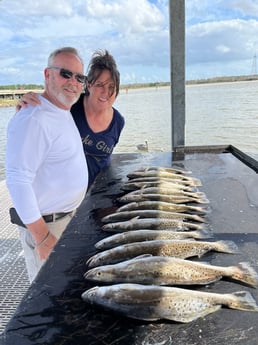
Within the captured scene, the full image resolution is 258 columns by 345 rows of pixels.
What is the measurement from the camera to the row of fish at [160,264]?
1658 mm

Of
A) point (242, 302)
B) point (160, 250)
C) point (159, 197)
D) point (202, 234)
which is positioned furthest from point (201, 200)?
point (242, 302)

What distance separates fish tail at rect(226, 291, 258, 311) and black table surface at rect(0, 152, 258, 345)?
3 cm

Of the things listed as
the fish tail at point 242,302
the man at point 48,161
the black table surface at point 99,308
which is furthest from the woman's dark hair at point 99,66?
the fish tail at point 242,302

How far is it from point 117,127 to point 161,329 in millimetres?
3063

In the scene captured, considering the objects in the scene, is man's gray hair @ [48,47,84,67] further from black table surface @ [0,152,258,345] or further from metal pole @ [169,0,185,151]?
metal pole @ [169,0,185,151]

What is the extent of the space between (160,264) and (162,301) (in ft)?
0.92

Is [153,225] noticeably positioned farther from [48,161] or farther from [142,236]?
[48,161]

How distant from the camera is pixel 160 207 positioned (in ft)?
9.97

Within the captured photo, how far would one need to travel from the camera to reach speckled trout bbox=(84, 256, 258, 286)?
1854 millimetres

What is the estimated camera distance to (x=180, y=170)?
426 centimetres

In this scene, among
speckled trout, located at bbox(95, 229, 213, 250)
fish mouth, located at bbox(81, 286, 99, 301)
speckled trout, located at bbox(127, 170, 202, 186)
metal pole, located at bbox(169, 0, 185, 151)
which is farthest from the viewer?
metal pole, located at bbox(169, 0, 185, 151)

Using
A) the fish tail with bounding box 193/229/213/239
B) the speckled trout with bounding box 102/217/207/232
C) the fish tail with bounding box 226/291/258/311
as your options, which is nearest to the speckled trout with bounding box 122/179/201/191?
the speckled trout with bounding box 102/217/207/232

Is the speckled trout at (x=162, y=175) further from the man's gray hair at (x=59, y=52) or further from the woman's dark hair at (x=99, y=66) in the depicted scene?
the man's gray hair at (x=59, y=52)

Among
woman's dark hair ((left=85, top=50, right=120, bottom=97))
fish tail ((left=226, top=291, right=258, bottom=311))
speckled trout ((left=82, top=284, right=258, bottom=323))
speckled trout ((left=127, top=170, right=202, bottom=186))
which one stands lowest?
speckled trout ((left=127, top=170, right=202, bottom=186))
